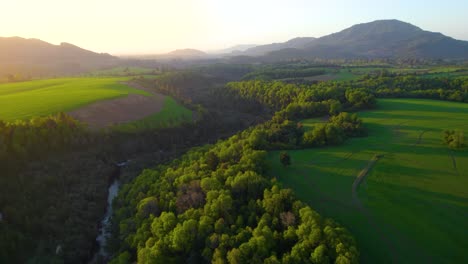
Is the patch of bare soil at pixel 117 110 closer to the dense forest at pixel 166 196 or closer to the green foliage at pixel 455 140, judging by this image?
the dense forest at pixel 166 196

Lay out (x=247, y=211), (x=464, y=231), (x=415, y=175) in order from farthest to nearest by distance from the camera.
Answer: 1. (x=415, y=175)
2. (x=247, y=211)
3. (x=464, y=231)

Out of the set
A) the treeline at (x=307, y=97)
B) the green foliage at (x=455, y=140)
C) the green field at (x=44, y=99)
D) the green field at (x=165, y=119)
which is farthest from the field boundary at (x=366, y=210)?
the green field at (x=44, y=99)

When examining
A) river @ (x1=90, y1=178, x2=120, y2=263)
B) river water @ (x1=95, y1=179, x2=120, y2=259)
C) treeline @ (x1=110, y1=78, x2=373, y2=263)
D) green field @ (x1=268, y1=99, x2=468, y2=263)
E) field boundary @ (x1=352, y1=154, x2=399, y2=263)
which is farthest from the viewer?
river water @ (x1=95, y1=179, x2=120, y2=259)

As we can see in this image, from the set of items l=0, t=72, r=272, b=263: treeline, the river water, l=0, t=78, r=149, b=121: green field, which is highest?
l=0, t=78, r=149, b=121: green field

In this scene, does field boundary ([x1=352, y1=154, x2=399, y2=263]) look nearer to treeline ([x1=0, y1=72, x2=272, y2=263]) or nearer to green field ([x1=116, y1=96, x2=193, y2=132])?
treeline ([x1=0, y1=72, x2=272, y2=263])

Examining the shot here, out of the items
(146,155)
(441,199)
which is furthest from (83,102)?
(441,199)

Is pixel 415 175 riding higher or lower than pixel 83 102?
lower

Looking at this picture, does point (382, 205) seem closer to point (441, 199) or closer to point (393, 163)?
point (441, 199)

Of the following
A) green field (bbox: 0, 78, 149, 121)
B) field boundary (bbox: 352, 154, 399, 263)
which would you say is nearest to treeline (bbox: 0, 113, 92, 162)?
green field (bbox: 0, 78, 149, 121)

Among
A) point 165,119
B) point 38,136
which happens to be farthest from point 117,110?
point 38,136
